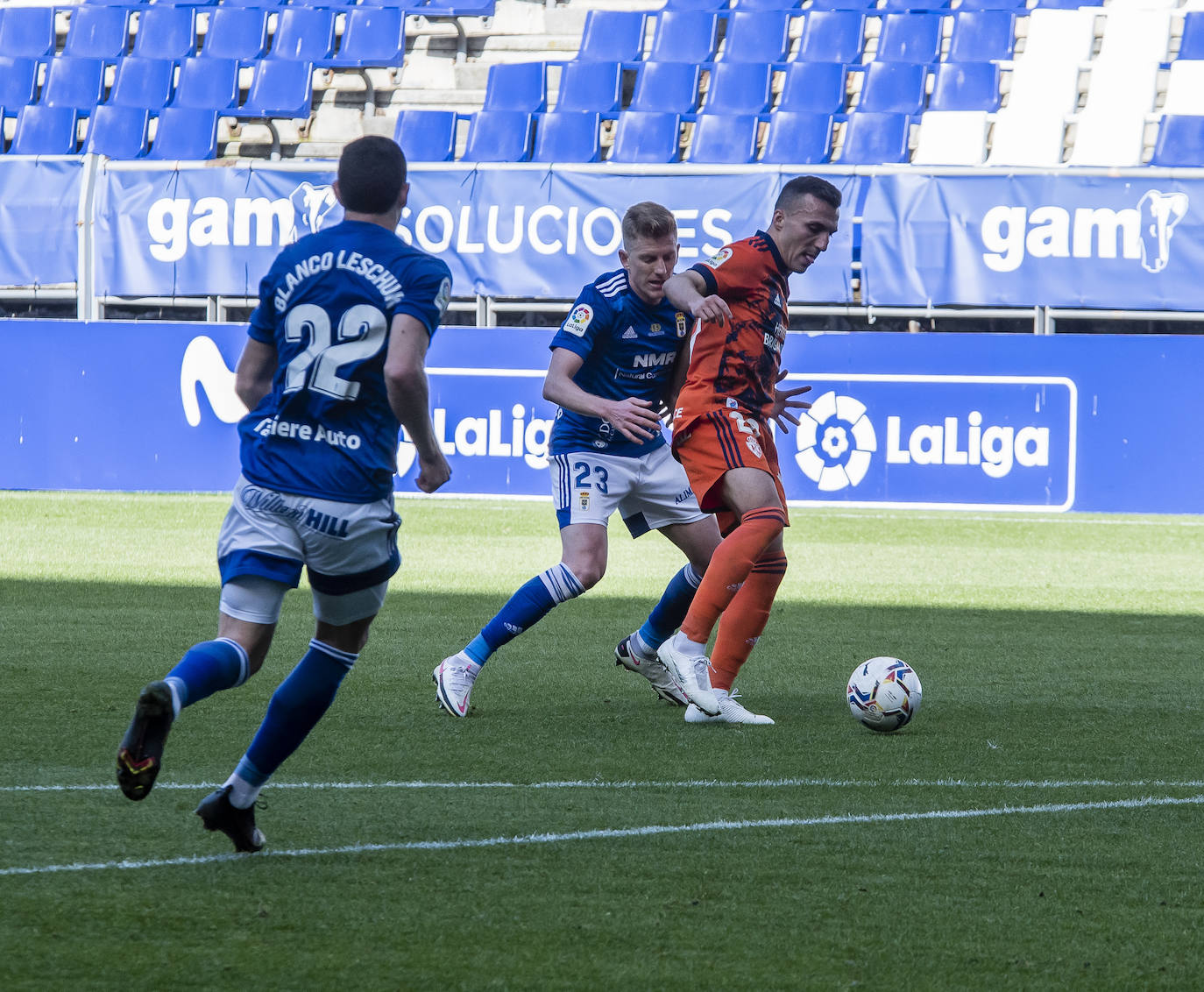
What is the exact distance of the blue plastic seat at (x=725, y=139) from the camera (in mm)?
20141

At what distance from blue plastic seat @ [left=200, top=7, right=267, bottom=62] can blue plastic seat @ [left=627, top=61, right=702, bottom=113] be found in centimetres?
525

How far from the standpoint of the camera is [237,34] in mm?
23031

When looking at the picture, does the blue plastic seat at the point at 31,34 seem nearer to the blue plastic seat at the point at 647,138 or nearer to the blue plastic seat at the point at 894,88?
the blue plastic seat at the point at 647,138

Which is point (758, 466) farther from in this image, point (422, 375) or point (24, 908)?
point (24, 908)

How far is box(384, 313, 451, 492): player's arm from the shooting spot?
12.2 feet

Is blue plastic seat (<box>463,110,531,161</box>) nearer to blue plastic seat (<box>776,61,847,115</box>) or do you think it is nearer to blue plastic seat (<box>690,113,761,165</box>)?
blue plastic seat (<box>690,113,761,165</box>)

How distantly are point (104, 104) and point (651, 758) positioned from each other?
63.0ft

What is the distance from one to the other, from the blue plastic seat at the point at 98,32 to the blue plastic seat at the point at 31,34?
Answer: 253 millimetres

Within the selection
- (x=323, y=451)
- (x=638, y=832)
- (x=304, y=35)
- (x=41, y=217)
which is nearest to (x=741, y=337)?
(x=638, y=832)

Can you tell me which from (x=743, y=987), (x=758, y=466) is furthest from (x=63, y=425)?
(x=743, y=987)

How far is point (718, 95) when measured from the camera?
2102 cm

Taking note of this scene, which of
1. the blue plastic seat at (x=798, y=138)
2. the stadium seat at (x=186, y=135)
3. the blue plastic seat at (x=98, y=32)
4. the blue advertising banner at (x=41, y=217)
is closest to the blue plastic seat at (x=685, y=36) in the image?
the blue plastic seat at (x=798, y=138)

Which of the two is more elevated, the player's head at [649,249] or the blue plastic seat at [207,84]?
the blue plastic seat at [207,84]

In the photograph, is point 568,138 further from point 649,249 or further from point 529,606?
point 529,606
